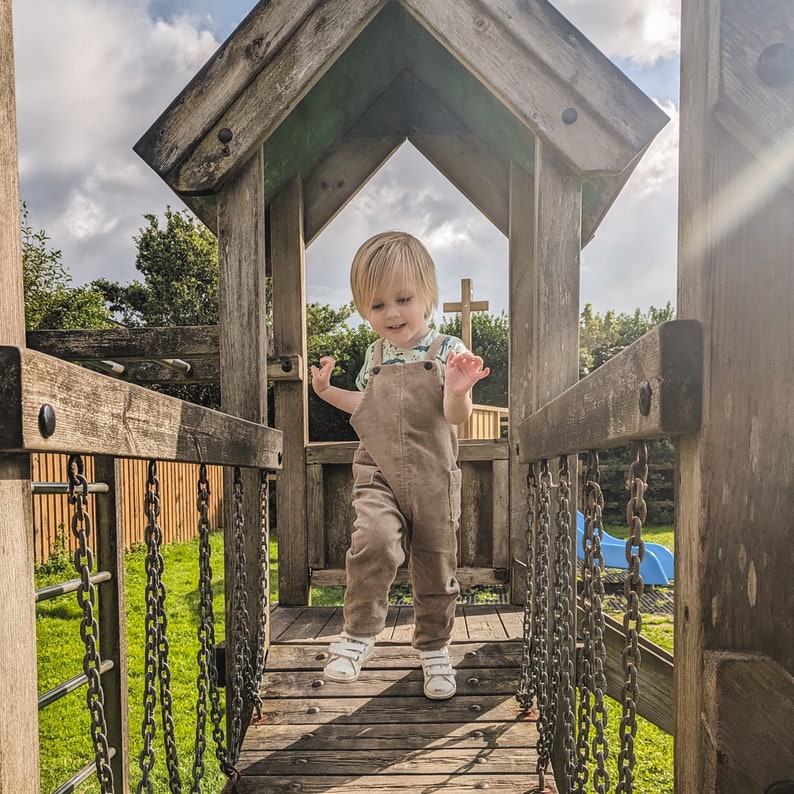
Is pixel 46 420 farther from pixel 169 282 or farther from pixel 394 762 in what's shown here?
pixel 169 282

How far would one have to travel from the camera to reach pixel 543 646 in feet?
7.43

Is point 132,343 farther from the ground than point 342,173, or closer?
closer

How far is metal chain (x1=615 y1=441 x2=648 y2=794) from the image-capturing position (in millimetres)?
942

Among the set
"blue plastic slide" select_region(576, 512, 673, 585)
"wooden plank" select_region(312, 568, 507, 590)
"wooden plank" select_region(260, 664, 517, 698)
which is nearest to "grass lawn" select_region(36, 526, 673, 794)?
"blue plastic slide" select_region(576, 512, 673, 585)

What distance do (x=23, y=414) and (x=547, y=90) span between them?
2162mm

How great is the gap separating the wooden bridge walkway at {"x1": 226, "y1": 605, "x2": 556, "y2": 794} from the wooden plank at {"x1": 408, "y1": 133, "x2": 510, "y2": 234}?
7.63ft

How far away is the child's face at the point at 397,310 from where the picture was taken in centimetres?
254

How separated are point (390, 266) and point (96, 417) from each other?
1.56 meters

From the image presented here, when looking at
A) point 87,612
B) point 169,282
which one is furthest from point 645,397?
point 169,282

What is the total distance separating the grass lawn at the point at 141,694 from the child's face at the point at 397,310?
2.04 meters

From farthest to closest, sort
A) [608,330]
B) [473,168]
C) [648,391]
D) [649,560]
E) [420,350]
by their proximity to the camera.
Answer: [608,330] → [649,560] → [473,168] → [420,350] → [648,391]

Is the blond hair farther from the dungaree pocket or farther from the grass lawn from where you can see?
the grass lawn

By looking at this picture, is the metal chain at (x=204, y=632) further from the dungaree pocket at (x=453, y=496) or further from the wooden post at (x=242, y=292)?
the dungaree pocket at (x=453, y=496)

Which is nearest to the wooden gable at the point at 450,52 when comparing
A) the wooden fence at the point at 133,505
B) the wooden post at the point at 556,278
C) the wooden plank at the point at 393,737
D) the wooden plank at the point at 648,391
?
the wooden post at the point at 556,278
